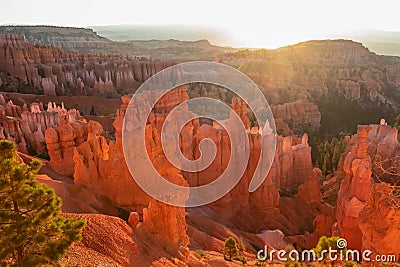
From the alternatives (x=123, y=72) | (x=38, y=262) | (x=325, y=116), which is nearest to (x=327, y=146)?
(x=325, y=116)

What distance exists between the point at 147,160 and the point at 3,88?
39.7m

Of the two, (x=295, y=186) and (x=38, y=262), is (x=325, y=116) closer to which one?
(x=295, y=186)

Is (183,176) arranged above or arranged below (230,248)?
below

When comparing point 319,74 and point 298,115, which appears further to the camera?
point 319,74

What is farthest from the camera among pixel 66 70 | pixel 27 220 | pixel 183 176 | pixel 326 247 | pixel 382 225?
pixel 66 70

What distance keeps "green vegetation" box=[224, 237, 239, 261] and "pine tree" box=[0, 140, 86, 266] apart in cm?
652

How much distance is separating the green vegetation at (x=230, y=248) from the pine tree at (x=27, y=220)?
652 centimetres

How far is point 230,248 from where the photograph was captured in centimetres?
1183

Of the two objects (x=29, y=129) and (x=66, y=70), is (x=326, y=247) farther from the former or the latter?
(x=66, y=70)

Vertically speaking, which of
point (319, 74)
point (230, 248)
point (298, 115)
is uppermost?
point (319, 74)

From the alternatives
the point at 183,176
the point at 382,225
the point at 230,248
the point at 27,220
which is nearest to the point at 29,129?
the point at 183,176

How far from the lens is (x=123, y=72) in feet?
200

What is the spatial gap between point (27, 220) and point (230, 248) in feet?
24.2

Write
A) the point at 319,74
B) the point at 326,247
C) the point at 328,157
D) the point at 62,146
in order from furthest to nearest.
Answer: the point at 319,74 → the point at 328,157 → the point at 62,146 → the point at 326,247
